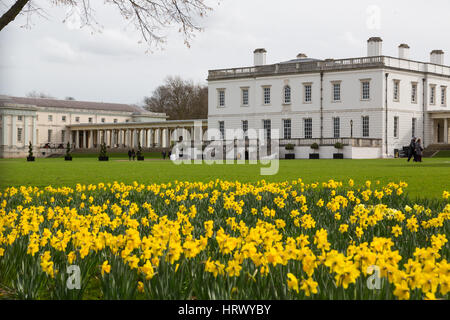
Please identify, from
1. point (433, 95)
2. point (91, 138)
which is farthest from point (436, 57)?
point (91, 138)

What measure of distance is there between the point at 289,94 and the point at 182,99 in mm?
39370

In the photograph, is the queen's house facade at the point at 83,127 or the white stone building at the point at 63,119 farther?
the white stone building at the point at 63,119

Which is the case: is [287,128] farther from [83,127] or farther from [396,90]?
[83,127]

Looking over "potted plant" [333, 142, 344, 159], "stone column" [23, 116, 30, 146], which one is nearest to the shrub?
"potted plant" [333, 142, 344, 159]

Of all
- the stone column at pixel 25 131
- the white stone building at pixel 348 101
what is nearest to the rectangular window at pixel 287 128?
the white stone building at pixel 348 101

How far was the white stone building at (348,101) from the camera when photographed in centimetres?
5384

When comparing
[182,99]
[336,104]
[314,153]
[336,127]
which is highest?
[182,99]

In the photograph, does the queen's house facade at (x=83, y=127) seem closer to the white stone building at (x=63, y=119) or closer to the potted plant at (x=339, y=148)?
the white stone building at (x=63, y=119)

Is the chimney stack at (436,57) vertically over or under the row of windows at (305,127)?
over

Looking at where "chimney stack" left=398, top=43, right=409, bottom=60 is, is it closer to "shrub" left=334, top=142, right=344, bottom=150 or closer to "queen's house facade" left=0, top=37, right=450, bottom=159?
"queen's house facade" left=0, top=37, right=450, bottom=159

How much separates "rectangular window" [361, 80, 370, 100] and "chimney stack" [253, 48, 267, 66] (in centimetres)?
1149

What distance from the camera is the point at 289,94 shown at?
59.6 metres
